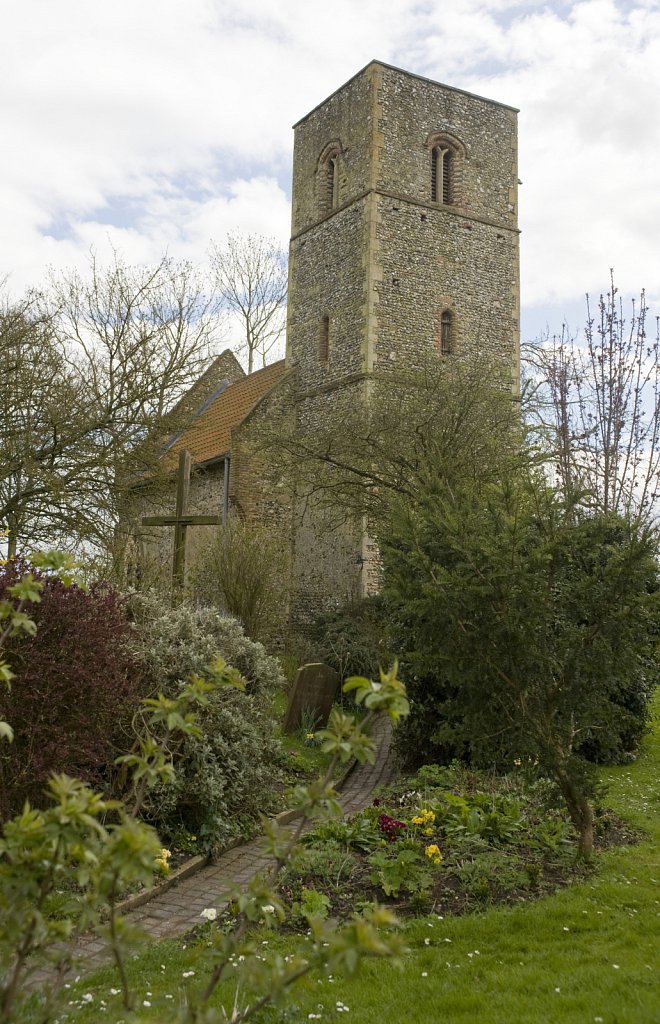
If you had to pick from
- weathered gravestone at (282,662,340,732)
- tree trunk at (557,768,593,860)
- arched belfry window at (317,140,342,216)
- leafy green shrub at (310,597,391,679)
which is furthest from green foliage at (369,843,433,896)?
arched belfry window at (317,140,342,216)

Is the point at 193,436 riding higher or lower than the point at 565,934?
higher

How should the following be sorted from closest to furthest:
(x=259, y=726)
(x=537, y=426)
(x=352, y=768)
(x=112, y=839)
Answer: (x=112, y=839) < (x=259, y=726) < (x=352, y=768) < (x=537, y=426)

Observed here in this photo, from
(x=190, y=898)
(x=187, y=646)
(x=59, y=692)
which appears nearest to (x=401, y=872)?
(x=190, y=898)

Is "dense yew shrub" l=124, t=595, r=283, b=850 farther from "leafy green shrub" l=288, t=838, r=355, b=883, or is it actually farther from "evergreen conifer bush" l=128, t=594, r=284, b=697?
"leafy green shrub" l=288, t=838, r=355, b=883

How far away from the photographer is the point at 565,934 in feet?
14.9

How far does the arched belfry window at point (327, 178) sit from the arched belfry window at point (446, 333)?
431cm

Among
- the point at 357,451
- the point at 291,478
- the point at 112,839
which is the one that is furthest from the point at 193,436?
the point at 112,839

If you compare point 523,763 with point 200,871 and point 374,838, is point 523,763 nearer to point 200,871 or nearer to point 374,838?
point 374,838

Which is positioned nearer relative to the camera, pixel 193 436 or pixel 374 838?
pixel 374 838

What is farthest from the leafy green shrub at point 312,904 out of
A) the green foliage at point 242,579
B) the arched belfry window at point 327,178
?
the arched belfry window at point 327,178

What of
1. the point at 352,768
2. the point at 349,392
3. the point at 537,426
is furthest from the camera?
the point at 349,392

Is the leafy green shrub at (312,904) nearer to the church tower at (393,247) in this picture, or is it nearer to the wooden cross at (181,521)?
the wooden cross at (181,521)

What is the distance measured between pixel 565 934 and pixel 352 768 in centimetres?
566

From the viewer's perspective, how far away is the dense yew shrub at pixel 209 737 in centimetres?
652
